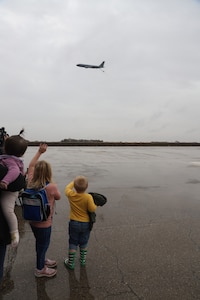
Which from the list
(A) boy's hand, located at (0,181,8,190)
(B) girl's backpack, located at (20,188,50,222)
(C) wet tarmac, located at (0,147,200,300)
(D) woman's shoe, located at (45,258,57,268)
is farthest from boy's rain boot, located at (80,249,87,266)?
(A) boy's hand, located at (0,181,8,190)

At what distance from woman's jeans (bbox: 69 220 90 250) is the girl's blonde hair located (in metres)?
0.78

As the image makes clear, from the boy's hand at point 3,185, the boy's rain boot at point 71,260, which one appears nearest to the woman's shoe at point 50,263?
the boy's rain boot at point 71,260

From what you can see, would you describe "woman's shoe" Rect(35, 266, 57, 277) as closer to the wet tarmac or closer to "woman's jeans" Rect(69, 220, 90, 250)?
the wet tarmac

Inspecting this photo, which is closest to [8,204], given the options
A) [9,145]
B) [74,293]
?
[9,145]

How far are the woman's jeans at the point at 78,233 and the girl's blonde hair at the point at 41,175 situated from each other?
0.78m

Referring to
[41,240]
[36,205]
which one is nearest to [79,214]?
[41,240]

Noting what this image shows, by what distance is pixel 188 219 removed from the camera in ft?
18.9

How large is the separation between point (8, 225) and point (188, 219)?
4323mm

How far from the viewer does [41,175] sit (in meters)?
3.19

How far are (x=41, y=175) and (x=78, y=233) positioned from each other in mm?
1030

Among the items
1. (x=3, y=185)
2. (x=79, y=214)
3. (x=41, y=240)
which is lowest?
(x=41, y=240)

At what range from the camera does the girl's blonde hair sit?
316 cm

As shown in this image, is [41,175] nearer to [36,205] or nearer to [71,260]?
[36,205]

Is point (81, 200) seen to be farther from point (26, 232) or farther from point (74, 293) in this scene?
point (26, 232)
